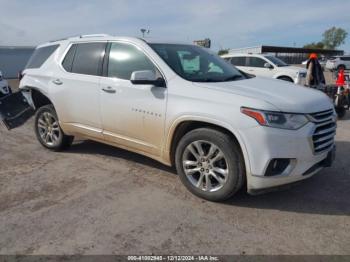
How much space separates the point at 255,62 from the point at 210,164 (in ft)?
34.2

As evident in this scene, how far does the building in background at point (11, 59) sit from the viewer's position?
35.7 meters

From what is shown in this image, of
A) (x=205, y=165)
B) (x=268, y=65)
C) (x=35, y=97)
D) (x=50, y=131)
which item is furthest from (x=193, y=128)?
(x=268, y=65)

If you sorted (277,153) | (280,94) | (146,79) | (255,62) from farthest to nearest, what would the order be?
1. (255,62)
2. (146,79)
3. (280,94)
4. (277,153)

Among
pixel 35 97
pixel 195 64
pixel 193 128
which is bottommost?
pixel 193 128

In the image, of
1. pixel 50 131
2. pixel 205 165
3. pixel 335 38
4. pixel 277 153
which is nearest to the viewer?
pixel 277 153

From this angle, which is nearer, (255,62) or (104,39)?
(104,39)

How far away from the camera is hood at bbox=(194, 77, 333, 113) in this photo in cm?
323

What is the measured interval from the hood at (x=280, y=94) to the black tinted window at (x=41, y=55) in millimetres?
2952

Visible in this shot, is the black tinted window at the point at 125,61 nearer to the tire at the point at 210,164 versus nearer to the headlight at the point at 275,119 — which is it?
the tire at the point at 210,164

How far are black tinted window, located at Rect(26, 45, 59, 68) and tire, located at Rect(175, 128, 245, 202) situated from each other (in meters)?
2.99

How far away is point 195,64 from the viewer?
4246 millimetres

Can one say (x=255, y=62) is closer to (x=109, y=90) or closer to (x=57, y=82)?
(x=57, y=82)

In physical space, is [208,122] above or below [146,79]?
below

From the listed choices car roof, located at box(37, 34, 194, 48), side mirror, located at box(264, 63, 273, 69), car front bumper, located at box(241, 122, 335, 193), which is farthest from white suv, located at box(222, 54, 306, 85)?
car front bumper, located at box(241, 122, 335, 193)
